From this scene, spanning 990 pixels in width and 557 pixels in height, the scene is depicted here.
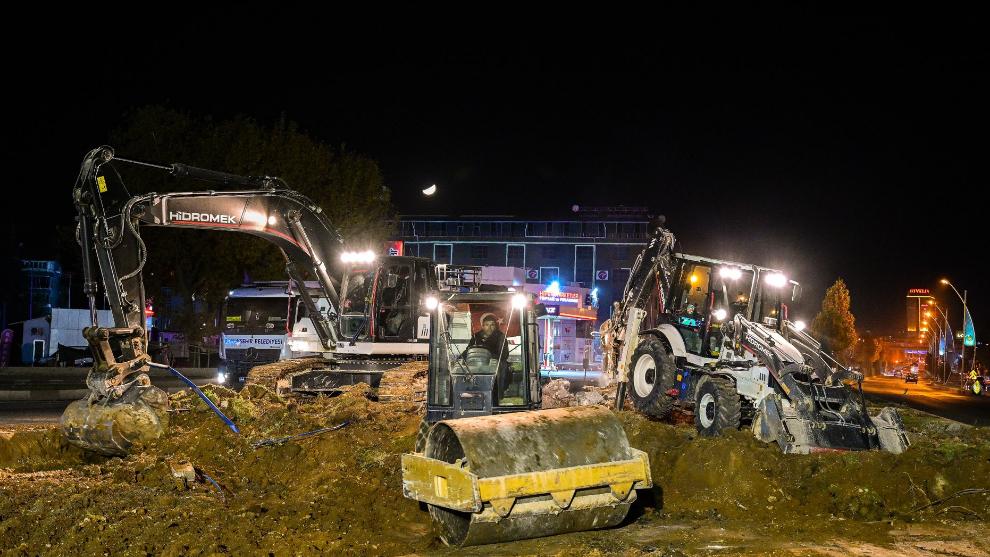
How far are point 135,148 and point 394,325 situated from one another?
871 inches

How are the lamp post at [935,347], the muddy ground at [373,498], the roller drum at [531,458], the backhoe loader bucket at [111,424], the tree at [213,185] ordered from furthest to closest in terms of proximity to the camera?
the lamp post at [935,347], the tree at [213,185], the backhoe loader bucket at [111,424], the muddy ground at [373,498], the roller drum at [531,458]

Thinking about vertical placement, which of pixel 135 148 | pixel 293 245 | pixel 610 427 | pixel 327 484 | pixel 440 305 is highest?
pixel 135 148

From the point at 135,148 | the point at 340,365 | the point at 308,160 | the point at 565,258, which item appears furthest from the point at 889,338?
the point at 340,365

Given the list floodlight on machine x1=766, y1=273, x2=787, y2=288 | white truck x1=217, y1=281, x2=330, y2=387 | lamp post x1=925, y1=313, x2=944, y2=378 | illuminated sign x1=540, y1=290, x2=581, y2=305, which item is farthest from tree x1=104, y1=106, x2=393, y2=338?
lamp post x1=925, y1=313, x2=944, y2=378

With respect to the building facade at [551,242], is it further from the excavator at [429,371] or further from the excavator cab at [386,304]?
the excavator at [429,371]

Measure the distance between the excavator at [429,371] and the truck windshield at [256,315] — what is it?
11.2m

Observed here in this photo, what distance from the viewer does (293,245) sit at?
17.2m

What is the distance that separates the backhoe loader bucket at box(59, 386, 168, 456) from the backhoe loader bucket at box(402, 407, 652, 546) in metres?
5.13

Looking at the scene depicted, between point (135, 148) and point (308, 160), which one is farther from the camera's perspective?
point (308, 160)

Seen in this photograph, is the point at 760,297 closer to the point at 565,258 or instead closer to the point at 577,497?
the point at 577,497

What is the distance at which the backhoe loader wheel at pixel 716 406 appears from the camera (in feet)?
46.5

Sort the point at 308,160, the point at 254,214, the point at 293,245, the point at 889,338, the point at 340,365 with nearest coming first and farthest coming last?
the point at 254,214
the point at 293,245
the point at 340,365
the point at 308,160
the point at 889,338

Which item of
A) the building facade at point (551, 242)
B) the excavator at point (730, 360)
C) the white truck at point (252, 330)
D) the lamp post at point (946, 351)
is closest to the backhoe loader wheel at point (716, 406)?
the excavator at point (730, 360)

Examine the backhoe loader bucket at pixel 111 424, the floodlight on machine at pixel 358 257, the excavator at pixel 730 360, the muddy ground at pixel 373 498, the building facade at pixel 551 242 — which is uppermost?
the building facade at pixel 551 242
